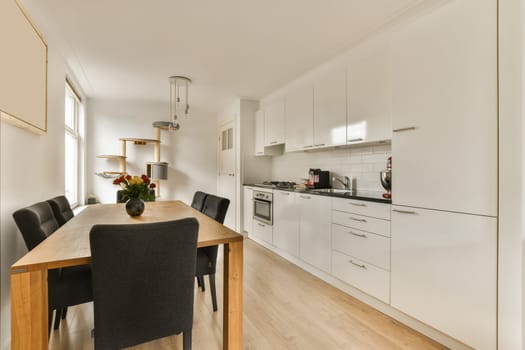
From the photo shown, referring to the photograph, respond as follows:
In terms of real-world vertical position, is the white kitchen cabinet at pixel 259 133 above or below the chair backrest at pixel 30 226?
above

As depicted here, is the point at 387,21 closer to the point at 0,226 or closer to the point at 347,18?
the point at 347,18

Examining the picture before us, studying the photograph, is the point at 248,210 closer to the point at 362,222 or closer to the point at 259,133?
the point at 259,133

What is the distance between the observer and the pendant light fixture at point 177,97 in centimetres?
369

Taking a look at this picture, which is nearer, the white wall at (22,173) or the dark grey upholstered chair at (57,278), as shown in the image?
the dark grey upholstered chair at (57,278)

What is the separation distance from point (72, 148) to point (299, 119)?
3.54 m

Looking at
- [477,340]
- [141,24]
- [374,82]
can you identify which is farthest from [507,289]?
[141,24]

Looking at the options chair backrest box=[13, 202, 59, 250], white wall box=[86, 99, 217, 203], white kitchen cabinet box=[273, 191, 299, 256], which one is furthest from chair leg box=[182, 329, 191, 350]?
white wall box=[86, 99, 217, 203]

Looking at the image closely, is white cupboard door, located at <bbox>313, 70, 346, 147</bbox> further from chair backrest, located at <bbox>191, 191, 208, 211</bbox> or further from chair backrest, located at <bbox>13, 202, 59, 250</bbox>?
chair backrest, located at <bbox>13, 202, 59, 250</bbox>

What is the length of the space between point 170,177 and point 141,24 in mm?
3443

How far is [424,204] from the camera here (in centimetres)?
182

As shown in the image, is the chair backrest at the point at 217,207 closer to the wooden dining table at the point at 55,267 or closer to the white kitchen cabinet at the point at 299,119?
the wooden dining table at the point at 55,267

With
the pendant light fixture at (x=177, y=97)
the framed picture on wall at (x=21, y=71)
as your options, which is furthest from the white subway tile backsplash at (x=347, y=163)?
the framed picture on wall at (x=21, y=71)

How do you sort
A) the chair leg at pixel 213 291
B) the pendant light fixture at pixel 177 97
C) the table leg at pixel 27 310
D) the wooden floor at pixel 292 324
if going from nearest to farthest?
the table leg at pixel 27 310
the wooden floor at pixel 292 324
the chair leg at pixel 213 291
the pendant light fixture at pixel 177 97

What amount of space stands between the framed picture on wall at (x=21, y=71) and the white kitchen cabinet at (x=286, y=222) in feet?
8.29
